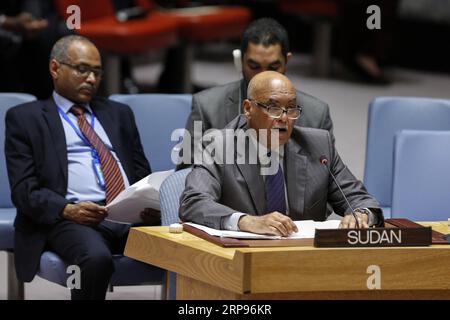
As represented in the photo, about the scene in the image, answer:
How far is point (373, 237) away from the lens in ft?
11.9

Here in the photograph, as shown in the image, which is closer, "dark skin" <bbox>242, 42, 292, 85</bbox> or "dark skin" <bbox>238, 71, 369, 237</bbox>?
"dark skin" <bbox>238, 71, 369, 237</bbox>

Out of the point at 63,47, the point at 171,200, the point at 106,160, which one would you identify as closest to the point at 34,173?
the point at 106,160

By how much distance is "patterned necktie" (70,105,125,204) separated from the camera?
495cm

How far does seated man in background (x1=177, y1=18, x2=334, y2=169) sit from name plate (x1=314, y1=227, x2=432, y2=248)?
1.29m

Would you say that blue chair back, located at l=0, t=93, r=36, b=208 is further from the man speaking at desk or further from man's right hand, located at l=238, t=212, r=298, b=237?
man's right hand, located at l=238, t=212, r=298, b=237

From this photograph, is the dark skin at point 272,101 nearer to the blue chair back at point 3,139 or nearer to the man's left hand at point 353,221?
the man's left hand at point 353,221

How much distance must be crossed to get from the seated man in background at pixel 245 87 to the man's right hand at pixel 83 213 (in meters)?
0.48

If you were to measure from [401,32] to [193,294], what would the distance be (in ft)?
26.2

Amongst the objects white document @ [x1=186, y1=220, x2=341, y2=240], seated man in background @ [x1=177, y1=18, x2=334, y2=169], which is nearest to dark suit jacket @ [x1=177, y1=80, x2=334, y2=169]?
seated man in background @ [x1=177, y1=18, x2=334, y2=169]

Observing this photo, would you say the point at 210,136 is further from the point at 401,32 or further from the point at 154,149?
the point at 401,32

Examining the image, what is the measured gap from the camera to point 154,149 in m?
5.41

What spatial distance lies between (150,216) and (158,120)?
0.73 m

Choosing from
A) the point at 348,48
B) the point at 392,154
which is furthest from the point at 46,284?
the point at 348,48

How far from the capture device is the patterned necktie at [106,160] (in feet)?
16.2
